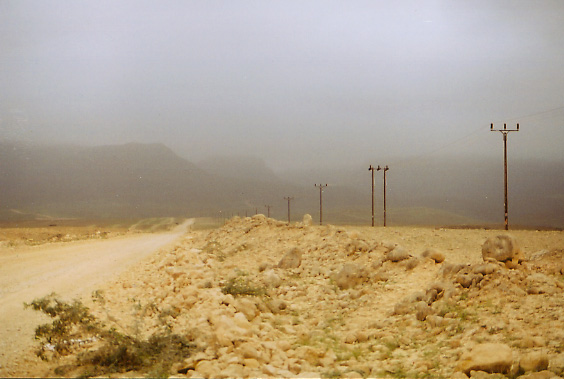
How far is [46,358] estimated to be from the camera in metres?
7.78

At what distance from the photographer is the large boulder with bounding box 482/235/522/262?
1313 cm

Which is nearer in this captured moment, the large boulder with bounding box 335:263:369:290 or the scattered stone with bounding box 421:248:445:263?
the large boulder with bounding box 335:263:369:290

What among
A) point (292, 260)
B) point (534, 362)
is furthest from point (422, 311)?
point (292, 260)

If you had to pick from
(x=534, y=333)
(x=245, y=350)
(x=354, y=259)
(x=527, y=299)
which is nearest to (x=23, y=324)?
(x=245, y=350)

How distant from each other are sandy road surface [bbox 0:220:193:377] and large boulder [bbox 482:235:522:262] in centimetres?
1099

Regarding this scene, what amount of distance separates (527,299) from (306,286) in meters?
6.88

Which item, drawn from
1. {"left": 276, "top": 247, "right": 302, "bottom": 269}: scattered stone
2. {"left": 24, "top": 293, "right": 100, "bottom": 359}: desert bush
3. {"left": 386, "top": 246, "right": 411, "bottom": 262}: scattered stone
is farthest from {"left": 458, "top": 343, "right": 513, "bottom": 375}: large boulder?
{"left": 276, "top": 247, "right": 302, "bottom": 269}: scattered stone

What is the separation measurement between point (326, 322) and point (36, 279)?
9313 mm

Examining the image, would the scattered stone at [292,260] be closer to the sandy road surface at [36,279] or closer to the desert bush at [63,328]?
the sandy road surface at [36,279]

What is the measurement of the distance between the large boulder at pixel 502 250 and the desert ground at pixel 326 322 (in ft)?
0.09

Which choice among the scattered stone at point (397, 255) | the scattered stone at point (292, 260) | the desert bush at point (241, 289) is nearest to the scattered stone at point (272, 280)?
the desert bush at point (241, 289)

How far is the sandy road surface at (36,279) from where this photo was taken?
879 cm

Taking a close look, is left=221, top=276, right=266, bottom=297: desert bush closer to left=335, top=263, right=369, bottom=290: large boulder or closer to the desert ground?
the desert ground

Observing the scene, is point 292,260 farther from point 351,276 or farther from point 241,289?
point 241,289
